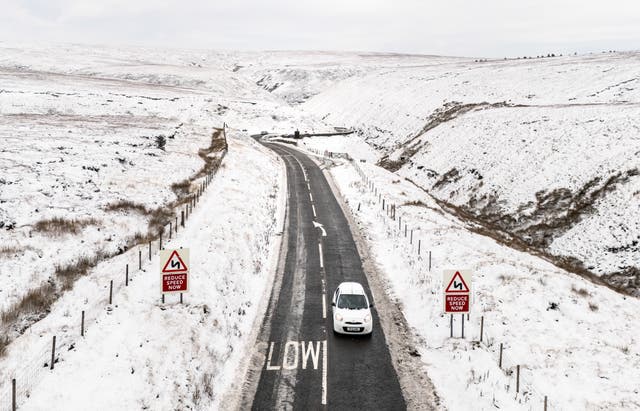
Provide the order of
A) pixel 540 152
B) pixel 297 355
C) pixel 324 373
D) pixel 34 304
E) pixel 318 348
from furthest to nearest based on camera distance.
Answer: pixel 540 152 < pixel 318 348 < pixel 34 304 < pixel 297 355 < pixel 324 373

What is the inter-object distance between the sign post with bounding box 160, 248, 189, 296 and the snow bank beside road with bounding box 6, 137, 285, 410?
670 mm

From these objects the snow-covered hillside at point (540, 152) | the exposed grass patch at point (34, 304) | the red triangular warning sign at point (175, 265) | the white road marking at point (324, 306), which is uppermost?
the snow-covered hillside at point (540, 152)

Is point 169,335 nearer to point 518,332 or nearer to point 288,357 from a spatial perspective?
point 288,357

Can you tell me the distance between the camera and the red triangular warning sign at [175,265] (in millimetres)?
15414

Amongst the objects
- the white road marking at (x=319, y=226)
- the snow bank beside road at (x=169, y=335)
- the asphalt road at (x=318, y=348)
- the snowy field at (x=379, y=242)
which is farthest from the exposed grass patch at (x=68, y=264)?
the white road marking at (x=319, y=226)

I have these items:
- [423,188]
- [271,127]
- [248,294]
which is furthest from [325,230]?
[271,127]

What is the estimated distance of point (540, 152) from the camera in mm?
43312

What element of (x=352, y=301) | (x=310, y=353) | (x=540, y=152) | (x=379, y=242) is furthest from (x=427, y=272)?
(x=540, y=152)

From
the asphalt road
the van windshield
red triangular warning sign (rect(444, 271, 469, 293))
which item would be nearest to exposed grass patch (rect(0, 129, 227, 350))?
the asphalt road

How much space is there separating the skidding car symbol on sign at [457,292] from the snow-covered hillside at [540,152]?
14.9 metres

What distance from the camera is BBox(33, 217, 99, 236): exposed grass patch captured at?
21.8 metres

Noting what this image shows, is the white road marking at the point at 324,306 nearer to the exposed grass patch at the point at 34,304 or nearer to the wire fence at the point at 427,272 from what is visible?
the wire fence at the point at 427,272

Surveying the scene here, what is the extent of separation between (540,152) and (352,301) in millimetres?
33104

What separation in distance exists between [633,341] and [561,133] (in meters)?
33.0
